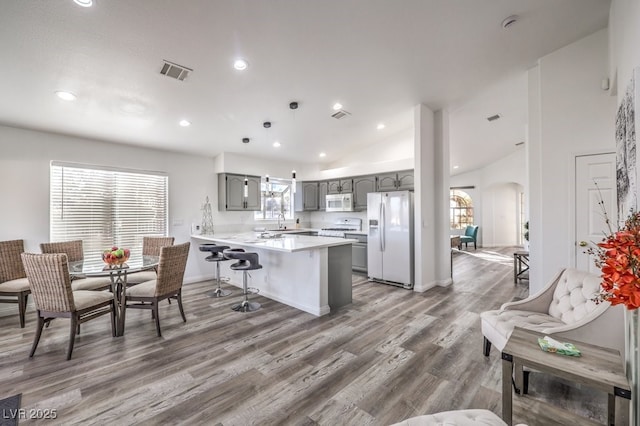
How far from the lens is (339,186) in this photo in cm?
668

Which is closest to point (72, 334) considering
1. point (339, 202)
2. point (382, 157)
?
point (339, 202)

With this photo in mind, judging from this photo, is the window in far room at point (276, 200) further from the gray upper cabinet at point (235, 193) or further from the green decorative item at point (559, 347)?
the green decorative item at point (559, 347)

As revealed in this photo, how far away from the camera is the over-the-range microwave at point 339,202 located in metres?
6.42

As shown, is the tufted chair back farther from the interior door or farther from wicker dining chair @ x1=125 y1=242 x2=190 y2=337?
wicker dining chair @ x1=125 y1=242 x2=190 y2=337

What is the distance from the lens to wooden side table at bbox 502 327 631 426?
4.42ft

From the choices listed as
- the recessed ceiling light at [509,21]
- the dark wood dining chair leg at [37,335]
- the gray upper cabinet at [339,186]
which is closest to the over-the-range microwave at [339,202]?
the gray upper cabinet at [339,186]

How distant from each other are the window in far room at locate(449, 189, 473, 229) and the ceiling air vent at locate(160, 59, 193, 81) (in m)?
10.7

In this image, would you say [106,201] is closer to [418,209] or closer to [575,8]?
[418,209]

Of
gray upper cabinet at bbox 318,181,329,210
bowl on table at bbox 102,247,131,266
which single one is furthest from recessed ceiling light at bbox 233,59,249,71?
gray upper cabinet at bbox 318,181,329,210

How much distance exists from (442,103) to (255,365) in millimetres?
4689

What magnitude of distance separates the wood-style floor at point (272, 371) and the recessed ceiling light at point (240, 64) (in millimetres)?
2966

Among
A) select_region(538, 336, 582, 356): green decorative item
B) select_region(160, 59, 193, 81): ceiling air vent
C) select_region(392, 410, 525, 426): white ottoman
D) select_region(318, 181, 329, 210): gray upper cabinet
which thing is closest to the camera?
select_region(392, 410, 525, 426): white ottoman

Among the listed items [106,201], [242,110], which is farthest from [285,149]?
[106,201]

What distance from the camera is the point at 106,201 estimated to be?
456 centimetres
